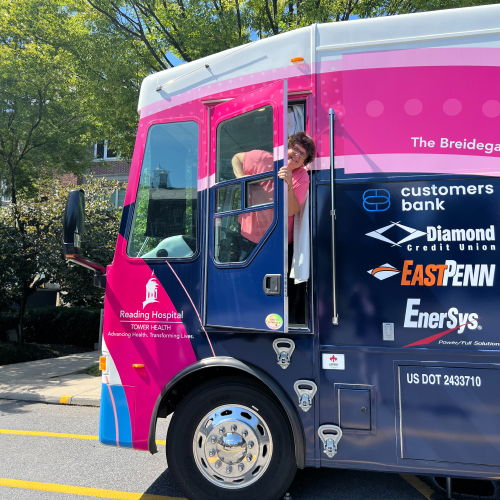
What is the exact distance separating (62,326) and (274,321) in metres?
12.8

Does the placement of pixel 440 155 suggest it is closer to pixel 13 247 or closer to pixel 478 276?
pixel 478 276

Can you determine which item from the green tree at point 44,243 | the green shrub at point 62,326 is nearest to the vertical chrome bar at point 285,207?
the green tree at point 44,243

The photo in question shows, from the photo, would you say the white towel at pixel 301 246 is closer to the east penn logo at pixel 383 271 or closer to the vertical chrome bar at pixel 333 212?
the vertical chrome bar at pixel 333 212

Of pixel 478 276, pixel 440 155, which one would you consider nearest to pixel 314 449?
pixel 478 276

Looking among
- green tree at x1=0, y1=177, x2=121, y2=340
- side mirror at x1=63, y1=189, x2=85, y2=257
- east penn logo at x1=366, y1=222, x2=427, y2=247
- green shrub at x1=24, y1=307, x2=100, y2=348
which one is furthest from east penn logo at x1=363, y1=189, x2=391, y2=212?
green shrub at x1=24, y1=307, x2=100, y2=348

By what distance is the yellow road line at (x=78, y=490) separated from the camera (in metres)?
3.48

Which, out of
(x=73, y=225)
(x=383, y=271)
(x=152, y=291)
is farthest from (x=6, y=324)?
(x=383, y=271)

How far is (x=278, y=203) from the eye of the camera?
292 cm

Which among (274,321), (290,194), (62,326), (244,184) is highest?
(244,184)

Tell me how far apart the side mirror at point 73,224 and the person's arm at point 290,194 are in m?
1.58

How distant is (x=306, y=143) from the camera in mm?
3029

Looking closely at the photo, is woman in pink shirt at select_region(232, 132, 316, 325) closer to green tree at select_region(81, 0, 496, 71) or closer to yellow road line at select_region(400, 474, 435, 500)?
yellow road line at select_region(400, 474, 435, 500)

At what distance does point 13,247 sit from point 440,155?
10.7 metres

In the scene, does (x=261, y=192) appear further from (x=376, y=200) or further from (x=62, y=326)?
(x=62, y=326)
